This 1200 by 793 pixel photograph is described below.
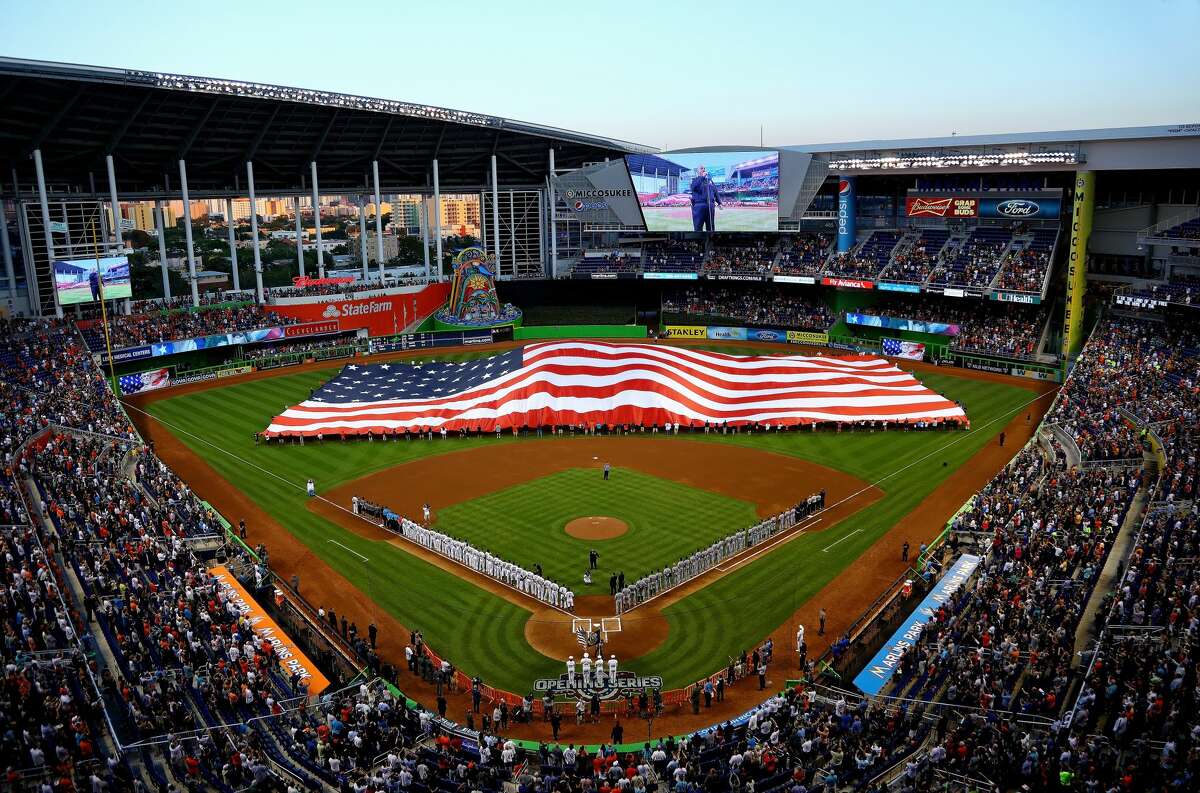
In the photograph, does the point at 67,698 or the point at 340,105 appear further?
the point at 340,105

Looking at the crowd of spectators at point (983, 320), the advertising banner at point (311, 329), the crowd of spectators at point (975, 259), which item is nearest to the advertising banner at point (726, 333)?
the crowd of spectators at point (983, 320)

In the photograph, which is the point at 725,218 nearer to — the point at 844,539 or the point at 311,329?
the point at 311,329

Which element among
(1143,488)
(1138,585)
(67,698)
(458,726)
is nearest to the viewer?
(67,698)

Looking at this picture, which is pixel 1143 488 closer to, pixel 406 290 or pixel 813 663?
pixel 813 663

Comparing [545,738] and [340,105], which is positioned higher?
[340,105]

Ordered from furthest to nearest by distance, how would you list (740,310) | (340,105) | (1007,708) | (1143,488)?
1. (740,310)
2. (340,105)
3. (1143,488)
4. (1007,708)

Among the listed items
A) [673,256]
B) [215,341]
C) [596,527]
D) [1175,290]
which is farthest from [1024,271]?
[215,341]

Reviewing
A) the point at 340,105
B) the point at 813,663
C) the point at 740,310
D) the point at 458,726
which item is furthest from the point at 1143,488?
the point at 340,105
